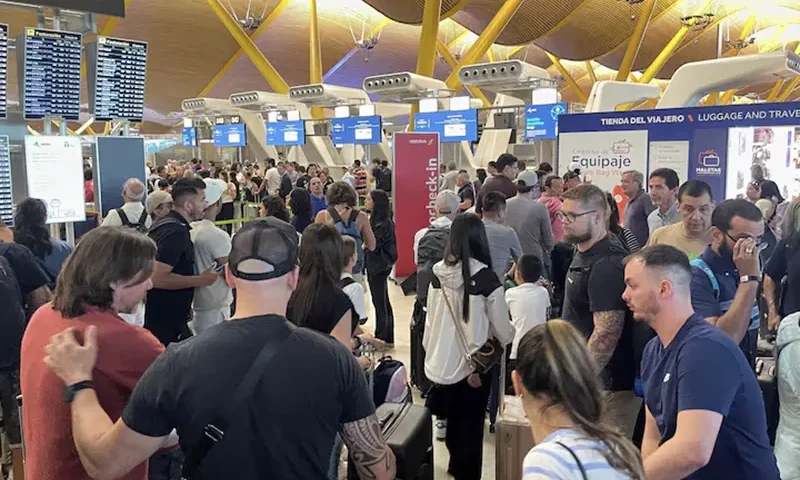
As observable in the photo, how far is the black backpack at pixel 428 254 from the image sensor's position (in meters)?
4.45

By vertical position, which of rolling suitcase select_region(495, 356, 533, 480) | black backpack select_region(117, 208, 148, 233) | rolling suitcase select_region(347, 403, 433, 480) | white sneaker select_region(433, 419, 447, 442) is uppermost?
black backpack select_region(117, 208, 148, 233)

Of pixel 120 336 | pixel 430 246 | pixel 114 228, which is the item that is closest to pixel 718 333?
pixel 120 336

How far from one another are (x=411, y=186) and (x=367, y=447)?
8283 mm

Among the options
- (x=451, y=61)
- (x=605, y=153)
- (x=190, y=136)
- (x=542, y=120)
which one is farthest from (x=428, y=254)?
(x=451, y=61)

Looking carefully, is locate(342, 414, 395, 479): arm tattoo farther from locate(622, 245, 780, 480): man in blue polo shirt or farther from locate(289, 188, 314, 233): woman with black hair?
locate(289, 188, 314, 233): woman with black hair

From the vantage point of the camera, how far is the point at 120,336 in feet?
6.29

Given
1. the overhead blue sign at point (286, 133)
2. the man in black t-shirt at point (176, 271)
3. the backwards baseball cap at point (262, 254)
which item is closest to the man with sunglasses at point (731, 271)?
the backwards baseball cap at point (262, 254)

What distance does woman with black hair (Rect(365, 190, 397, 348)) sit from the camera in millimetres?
6637

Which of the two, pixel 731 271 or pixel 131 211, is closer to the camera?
pixel 731 271

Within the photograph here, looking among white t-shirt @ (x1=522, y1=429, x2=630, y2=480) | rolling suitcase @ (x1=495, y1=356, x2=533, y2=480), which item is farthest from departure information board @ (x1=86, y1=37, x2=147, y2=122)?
white t-shirt @ (x1=522, y1=429, x2=630, y2=480)

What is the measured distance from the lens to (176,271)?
420 centimetres

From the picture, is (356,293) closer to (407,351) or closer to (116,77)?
(407,351)

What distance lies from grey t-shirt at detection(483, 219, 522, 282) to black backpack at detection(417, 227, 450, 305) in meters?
0.61

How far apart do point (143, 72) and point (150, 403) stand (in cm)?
607
